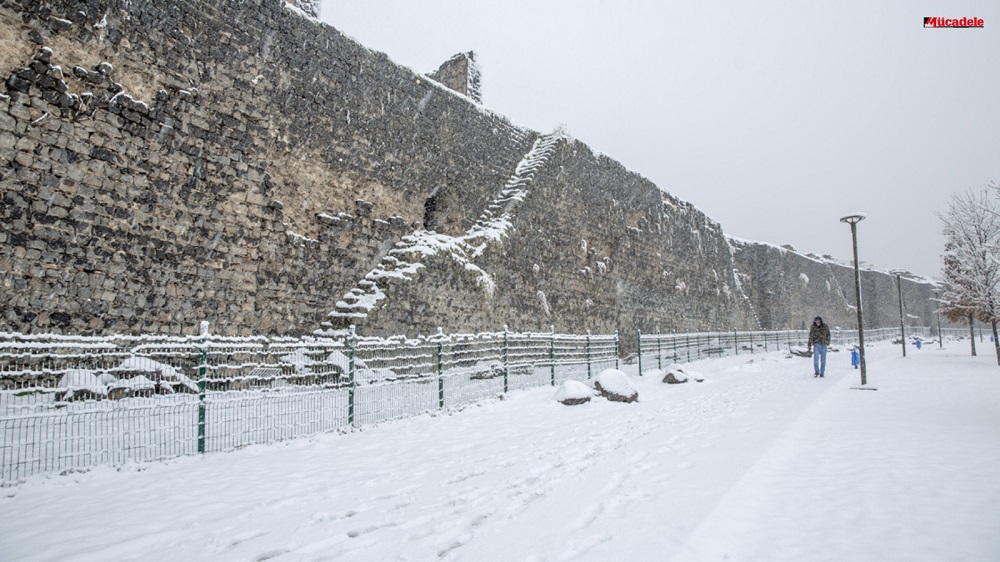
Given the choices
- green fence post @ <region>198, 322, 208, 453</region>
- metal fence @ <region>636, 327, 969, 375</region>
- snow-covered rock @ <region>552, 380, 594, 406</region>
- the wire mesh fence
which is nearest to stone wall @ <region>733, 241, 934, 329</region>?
metal fence @ <region>636, 327, 969, 375</region>

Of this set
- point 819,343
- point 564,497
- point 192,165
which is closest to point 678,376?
point 819,343

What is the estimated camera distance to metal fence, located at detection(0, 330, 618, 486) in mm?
5102

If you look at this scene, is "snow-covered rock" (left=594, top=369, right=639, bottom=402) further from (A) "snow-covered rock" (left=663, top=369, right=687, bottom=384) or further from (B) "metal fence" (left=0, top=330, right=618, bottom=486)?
(A) "snow-covered rock" (left=663, top=369, right=687, bottom=384)

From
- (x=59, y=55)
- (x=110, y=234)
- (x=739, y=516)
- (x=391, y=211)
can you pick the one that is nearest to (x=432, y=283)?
(x=391, y=211)

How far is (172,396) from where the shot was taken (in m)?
7.32

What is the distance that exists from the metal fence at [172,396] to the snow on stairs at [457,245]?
1.54 metres

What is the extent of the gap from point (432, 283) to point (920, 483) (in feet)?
35.3

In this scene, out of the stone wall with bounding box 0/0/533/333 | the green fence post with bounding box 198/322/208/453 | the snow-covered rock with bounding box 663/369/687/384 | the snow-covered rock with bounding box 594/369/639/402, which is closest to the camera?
the green fence post with bounding box 198/322/208/453

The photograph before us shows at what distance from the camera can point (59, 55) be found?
8312 mm

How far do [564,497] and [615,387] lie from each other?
6747 mm

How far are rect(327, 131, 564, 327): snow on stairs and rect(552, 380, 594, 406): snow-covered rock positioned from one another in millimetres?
4516

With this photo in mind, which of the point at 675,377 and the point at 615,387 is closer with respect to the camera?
the point at 615,387

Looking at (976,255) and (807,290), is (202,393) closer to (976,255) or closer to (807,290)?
(976,255)

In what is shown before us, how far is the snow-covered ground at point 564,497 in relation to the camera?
3.04 metres
